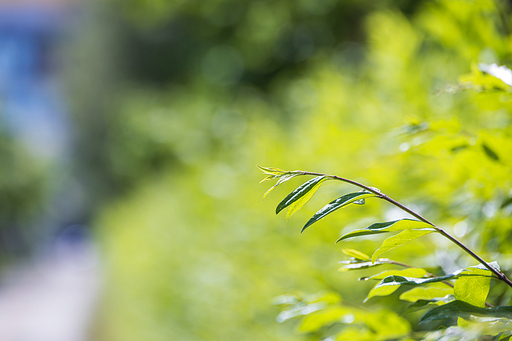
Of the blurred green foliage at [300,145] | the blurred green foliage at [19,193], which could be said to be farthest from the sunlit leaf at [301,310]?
the blurred green foliage at [19,193]

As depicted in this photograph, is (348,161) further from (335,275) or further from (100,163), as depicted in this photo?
(100,163)

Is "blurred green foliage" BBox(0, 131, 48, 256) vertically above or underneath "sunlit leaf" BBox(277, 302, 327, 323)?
above

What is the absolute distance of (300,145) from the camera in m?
2.22

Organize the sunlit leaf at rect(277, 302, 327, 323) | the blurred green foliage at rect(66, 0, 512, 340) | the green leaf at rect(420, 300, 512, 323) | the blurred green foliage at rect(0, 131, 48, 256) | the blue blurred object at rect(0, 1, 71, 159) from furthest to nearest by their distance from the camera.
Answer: the blurred green foliage at rect(0, 131, 48, 256) < the blue blurred object at rect(0, 1, 71, 159) < the blurred green foliage at rect(66, 0, 512, 340) < the sunlit leaf at rect(277, 302, 327, 323) < the green leaf at rect(420, 300, 512, 323)

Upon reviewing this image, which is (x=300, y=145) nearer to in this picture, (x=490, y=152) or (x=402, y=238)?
(x=490, y=152)

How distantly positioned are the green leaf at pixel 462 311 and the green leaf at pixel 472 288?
2 cm

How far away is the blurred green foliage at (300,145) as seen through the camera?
954 mm

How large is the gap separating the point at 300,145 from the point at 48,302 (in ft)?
32.7

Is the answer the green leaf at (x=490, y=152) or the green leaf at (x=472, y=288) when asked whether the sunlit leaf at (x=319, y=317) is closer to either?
the green leaf at (x=472, y=288)

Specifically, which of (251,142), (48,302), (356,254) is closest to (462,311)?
(356,254)

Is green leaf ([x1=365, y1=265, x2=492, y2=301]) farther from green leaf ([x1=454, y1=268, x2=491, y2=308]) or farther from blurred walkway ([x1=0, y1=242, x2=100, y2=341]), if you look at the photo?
blurred walkway ([x1=0, y1=242, x2=100, y2=341])

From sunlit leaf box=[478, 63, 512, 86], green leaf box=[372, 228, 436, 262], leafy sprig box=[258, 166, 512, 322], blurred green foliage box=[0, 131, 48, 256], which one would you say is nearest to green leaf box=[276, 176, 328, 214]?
leafy sprig box=[258, 166, 512, 322]

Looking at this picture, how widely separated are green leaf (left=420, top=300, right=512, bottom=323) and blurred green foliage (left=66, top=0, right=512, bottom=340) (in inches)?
10.6

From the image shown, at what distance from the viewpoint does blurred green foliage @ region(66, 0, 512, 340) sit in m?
0.95
